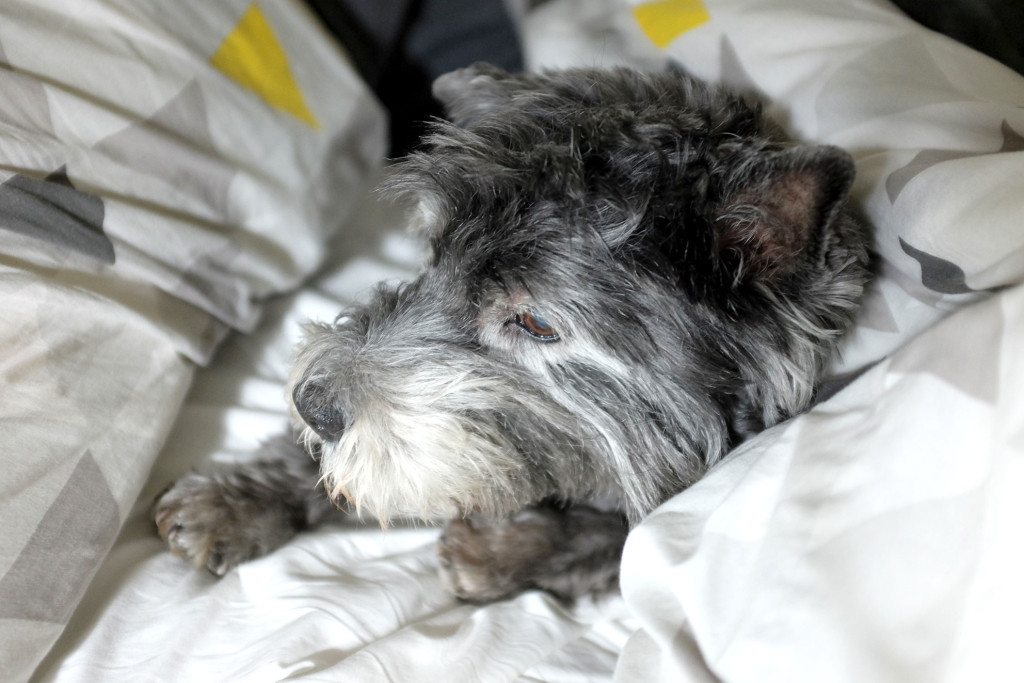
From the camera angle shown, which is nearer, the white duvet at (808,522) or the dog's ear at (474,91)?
the white duvet at (808,522)

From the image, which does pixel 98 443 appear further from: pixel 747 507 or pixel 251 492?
pixel 747 507

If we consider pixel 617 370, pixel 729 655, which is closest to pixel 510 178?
pixel 617 370

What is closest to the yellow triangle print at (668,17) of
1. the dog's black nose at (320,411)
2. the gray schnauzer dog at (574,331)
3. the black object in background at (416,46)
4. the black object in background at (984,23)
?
the gray schnauzer dog at (574,331)

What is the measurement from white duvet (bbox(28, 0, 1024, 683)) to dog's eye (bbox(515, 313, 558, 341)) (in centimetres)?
41

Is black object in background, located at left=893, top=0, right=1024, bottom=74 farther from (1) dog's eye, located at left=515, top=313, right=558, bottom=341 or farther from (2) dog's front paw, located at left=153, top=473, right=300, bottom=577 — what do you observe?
(2) dog's front paw, located at left=153, top=473, right=300, bottom=577

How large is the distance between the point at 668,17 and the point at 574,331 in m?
1.03

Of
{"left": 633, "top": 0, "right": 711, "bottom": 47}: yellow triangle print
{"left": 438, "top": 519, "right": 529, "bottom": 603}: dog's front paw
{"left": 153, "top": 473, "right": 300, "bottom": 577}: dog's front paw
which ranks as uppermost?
{"left": 633, "top": 0, "right": 711, "bottom": 47}: yellow triangle print

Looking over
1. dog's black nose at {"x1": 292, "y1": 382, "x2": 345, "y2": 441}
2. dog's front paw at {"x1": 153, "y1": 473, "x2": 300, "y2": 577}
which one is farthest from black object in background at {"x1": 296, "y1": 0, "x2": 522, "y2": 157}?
dog's front paw at {"x1": 153, "y1": 473, "x2": 300, "y2": 577}

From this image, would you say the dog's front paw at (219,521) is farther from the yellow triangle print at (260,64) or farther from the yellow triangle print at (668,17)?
the yellow triangle print at (668,17)

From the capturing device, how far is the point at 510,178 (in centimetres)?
146

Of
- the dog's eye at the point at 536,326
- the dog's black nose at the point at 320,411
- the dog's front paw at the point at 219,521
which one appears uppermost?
the dog's eye at the point at 536,326

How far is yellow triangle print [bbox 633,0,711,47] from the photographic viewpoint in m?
1.88

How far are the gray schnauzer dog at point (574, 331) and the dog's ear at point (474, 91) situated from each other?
0.19 meters

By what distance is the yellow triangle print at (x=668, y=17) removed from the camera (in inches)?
74.1
